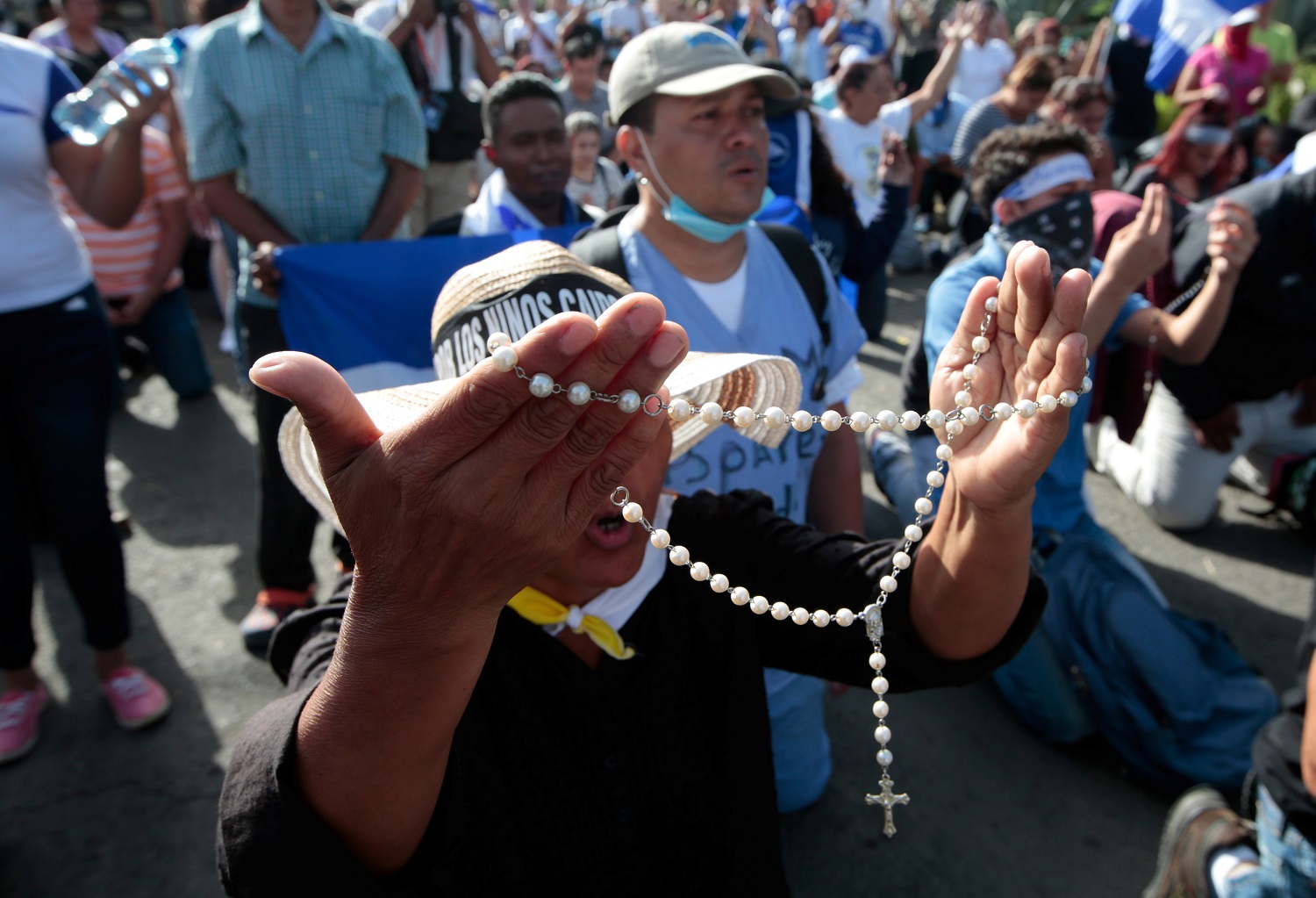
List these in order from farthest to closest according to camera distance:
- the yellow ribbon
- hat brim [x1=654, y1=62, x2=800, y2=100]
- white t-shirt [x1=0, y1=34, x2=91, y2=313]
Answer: white t-shirt [x1=0, y1=34, x2=91, y2=313]
hat brim [x1=654, y1=62, x2=800, y2=100]
the yellow ribbon

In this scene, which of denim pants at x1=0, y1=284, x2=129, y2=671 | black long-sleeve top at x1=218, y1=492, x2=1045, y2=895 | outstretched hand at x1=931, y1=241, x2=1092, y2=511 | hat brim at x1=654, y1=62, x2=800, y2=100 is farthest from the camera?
denim pants at x1=0, y1=284, x2=129, y2=671

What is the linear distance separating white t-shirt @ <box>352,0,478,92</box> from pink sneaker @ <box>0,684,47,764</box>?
396 cm

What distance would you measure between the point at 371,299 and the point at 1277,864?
317 centimetres

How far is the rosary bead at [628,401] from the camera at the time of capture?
2.74 ft

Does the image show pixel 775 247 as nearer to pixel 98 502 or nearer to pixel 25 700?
pixel 98 502

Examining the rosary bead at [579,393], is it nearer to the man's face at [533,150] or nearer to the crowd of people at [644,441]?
the crowd of people at [644,441]

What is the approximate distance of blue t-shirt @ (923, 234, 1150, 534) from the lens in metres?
2.98

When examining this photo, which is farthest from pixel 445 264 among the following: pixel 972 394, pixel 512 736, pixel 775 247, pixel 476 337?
pixel 972 394

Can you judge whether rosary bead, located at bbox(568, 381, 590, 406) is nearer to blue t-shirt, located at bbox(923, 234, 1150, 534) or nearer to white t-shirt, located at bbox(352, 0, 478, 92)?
blue t-shirt, located at bbox(923, 234, 1150, 534)

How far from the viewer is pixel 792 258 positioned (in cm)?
269

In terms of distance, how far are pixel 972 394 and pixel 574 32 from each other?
7210 millimetres

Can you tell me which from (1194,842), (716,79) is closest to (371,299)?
(716,79)

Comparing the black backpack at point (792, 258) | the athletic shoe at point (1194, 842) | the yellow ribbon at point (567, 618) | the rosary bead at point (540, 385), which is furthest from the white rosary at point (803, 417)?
the athletic shoe at point (1194, 842)

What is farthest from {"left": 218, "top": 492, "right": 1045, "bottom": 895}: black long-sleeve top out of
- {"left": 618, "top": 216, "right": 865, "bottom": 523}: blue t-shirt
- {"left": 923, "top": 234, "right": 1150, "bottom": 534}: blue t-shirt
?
{"left": 923, "top": 234, "right": 1150, "bottom": 534}: blue t-shirt
